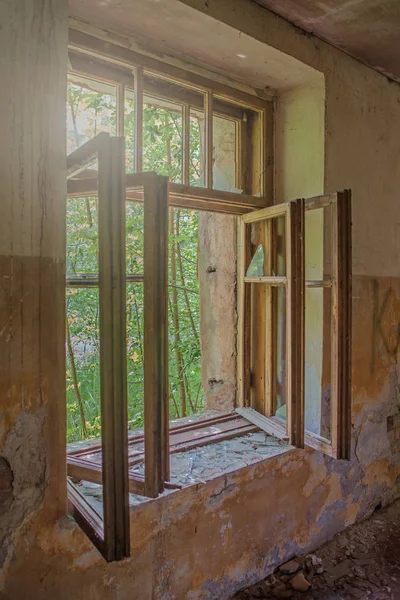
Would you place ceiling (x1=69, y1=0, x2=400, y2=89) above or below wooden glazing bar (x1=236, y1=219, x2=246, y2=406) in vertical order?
above

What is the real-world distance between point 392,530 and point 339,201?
2172 millimetres

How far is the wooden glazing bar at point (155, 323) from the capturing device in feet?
4.63

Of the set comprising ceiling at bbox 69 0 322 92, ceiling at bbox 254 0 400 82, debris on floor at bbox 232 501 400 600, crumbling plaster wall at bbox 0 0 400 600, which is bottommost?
debris on floor at bbox 232 501 400 600

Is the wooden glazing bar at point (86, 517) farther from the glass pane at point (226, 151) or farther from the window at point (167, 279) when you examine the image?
the glass pane at point (226, 151)

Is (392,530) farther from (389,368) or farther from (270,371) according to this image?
(270,371)

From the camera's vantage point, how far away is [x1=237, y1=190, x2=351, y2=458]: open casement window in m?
1.96

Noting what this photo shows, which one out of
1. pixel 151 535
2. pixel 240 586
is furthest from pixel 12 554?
pixel 240 586

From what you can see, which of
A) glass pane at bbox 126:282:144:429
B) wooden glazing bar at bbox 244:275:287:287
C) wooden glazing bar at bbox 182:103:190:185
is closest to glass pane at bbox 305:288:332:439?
wooden glazing bar at bbox 244:275:287:287

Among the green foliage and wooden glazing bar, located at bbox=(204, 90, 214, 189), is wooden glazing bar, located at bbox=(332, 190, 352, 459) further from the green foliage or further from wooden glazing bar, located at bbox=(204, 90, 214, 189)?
the green foliage

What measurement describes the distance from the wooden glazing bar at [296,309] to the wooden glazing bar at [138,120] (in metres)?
0.75

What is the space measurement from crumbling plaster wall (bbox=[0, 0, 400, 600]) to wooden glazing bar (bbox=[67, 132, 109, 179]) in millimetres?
73

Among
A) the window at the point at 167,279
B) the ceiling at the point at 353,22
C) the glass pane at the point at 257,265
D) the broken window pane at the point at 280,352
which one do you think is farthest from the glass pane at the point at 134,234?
the ceiling at the point at 353,22

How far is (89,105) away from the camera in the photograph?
2.41 m

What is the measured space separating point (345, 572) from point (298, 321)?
149 cm
